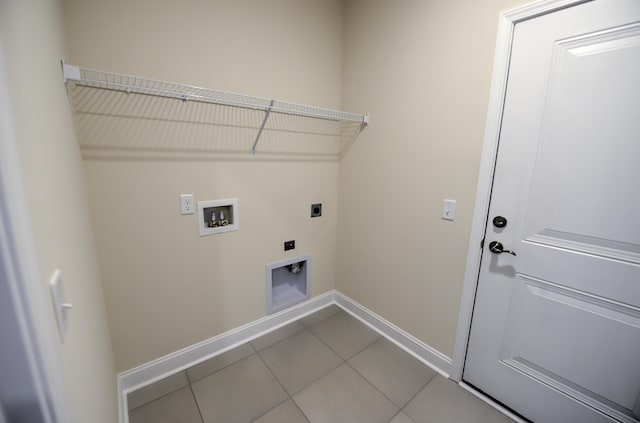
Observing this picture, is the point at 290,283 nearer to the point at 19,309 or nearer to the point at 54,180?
the point at 54,180

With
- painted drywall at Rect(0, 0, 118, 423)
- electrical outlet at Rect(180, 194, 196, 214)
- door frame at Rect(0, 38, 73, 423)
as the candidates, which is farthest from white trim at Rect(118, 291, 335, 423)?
door frame at Rect(0, 38, 73, 423)

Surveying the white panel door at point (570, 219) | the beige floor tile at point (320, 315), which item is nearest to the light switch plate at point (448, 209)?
the white panel door at point (570, 219)

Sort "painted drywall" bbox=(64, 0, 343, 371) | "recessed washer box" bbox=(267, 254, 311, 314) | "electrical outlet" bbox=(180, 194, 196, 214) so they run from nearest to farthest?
"painted drywall" bbox=(64, 0, 343, 371), "electrical outlet" bbox=(180, 194, 196, 214), "recessed washer box" bbox=(267, 254, 311, 314)

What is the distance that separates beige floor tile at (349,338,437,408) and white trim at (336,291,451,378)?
0.05m

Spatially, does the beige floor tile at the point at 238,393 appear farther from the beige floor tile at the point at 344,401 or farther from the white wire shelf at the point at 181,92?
the white wire shelf at the point at 181,92

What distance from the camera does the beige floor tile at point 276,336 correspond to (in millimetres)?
2031

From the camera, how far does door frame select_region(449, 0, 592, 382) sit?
1.24 metres

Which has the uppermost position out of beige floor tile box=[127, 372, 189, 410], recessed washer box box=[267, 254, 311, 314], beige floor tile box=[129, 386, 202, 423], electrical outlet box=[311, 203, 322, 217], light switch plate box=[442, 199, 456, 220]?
light switch plate box=[442, 199, 456, 220]

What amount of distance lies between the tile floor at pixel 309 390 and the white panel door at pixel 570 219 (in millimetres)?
458

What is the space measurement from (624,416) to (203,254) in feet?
7.49

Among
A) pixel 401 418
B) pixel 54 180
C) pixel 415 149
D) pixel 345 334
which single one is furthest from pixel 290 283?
pixel 54 180

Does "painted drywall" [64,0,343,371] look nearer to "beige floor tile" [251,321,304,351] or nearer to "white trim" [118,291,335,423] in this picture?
"white trim" [118,291,335,423]

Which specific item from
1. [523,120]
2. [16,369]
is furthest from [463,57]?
[16,369]

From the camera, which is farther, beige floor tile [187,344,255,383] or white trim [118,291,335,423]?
beige floor tile [187,344,255,383]
